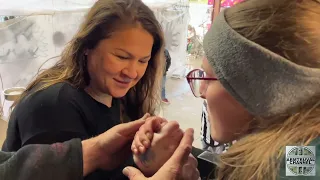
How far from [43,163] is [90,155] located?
0.41 feet

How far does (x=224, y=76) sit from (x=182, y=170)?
0.80ft

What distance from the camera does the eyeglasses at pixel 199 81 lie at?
0.76 meters

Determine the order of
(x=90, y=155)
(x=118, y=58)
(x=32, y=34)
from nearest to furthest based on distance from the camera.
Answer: (x=90, y=155), (x=118, y=58), (x=32, y=34)

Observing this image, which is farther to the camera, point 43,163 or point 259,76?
point 43,163

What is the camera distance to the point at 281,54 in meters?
0.64

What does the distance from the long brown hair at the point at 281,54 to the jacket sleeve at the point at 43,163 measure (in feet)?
1.26

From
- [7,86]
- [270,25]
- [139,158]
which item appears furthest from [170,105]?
[270,25]

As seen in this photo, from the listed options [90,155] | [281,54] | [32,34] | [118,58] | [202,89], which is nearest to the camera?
[281,54]

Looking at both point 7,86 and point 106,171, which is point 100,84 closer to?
point 106,171

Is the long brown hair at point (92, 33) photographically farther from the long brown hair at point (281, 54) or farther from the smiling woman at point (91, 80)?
the long brown hair at point (281, 54)

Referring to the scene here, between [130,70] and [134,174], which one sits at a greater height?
[130,70]

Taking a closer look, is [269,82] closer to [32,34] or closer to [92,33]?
[92,33]

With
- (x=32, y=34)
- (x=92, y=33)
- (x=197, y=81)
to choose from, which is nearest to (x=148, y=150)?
(x=197, y=81)

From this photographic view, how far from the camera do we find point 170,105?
13.1 ft
